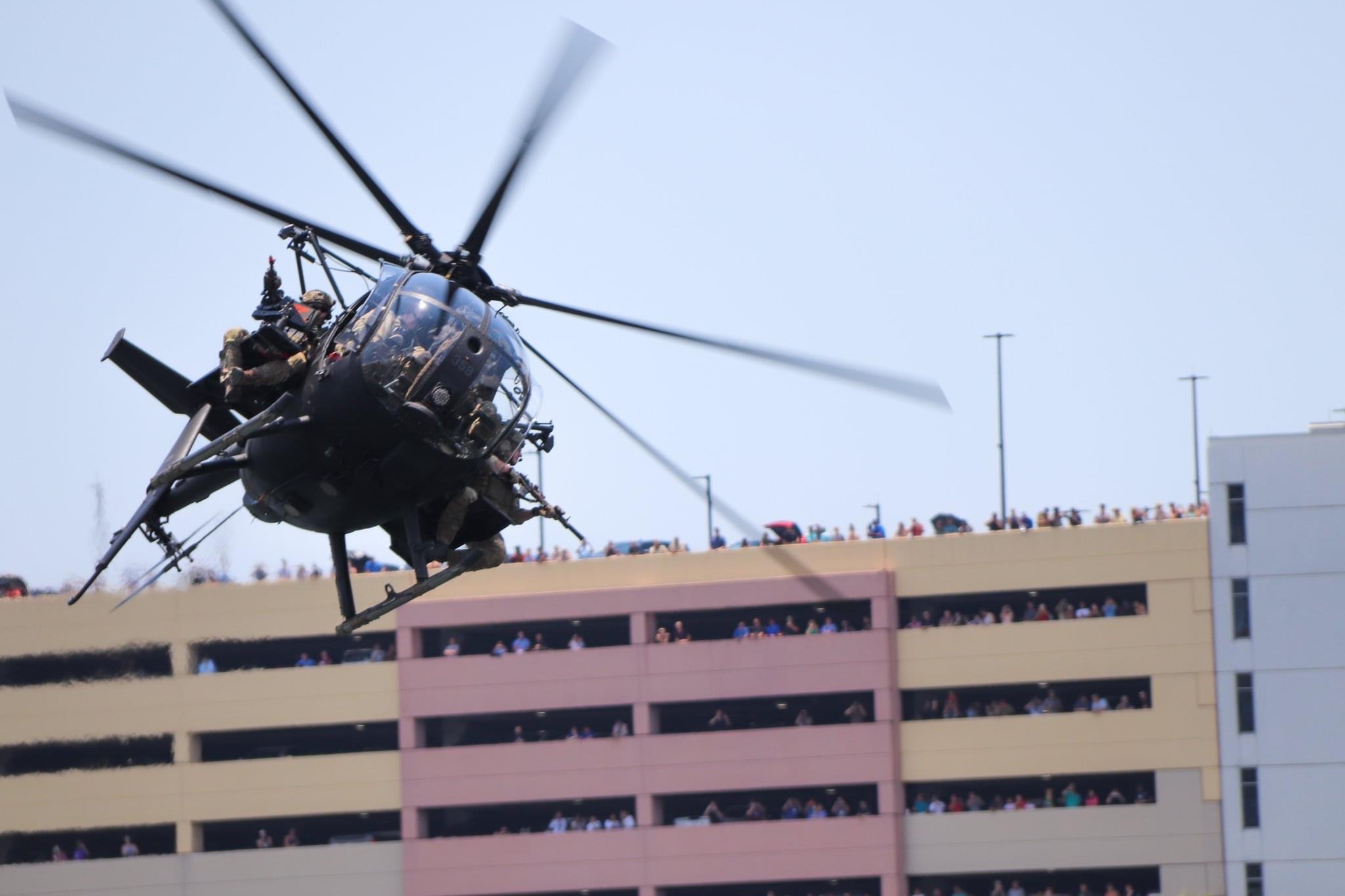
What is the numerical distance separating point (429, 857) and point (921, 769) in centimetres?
1948

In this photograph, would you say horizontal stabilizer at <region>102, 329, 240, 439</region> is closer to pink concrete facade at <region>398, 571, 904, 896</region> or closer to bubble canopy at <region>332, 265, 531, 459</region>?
bubble canopy at <region>332, 265, 531, 459</region>

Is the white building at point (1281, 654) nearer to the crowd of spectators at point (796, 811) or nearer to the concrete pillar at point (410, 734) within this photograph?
the crowd of spectators at point (796, 811)

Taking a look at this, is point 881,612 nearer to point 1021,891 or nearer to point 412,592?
point 1021,891

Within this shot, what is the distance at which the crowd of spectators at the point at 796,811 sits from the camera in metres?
80.1

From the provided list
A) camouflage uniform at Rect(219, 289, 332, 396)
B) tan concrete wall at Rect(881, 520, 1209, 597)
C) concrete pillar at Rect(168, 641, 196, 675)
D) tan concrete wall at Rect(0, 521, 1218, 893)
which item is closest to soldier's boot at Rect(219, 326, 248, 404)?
camouflage uniform at Rect(219, 289, 332, 396)

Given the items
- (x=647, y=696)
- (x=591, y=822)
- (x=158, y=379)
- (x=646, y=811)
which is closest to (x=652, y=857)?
(x=646, y=811)

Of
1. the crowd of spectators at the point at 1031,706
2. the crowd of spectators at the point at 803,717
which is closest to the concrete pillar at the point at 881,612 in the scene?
the crowd of spectators at the point at 803,717

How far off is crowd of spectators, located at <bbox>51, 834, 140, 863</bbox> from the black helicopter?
62220mm

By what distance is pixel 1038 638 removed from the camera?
8000 cm

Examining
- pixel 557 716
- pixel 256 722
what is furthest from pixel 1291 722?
pixel 256 722

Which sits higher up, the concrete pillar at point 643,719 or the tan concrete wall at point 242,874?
the concrete pillar at point 643,719

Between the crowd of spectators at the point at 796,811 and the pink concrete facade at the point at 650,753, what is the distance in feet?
1.73

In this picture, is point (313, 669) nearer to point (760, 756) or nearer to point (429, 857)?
point (429, 857)

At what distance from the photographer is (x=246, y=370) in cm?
2605
